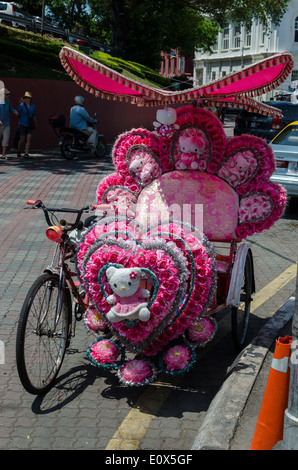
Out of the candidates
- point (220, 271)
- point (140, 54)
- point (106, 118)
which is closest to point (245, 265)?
point (220, 271)

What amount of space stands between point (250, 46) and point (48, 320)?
60159 millimetres

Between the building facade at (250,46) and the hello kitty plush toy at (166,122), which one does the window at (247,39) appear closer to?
the building facade at (250,46)

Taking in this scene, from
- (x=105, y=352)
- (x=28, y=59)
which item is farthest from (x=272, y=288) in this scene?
(x=28, y=59)

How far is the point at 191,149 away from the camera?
5430 mm

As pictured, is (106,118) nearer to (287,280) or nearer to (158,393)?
(287,280)

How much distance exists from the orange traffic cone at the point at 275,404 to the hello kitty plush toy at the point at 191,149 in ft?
7.77

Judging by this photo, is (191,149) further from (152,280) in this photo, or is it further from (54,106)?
(54,106)

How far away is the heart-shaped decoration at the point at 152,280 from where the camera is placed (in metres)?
4.19

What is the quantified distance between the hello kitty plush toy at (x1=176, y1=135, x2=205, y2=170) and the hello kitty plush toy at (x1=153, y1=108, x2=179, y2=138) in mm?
137

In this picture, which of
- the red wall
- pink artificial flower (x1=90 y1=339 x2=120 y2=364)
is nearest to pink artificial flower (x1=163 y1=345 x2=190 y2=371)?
pink artificial flower (x1=90 y1=339 x2=120 y2=364)

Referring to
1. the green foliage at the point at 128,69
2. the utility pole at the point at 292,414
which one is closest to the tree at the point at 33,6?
the green foliage at the point at 128,69

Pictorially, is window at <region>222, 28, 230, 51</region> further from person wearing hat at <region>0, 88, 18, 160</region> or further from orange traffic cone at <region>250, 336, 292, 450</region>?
orange traffic cone at <region>250, 336, 292, 450</region>
